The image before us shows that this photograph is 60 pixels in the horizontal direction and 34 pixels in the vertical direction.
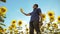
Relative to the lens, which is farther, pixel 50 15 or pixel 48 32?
pixel 48 32

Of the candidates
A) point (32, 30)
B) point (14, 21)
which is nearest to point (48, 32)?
point (14, 21)

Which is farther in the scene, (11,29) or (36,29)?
(11,29)

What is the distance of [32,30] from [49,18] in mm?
2312

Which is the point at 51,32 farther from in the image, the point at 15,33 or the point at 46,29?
the point at 15,33

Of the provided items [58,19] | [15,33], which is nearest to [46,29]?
[58,19]

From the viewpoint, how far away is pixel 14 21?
746cm

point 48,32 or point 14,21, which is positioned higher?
point 14,21

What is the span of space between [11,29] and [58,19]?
2.06 metres

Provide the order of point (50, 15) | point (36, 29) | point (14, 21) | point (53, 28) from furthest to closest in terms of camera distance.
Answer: point (53, 28) → point (50, 15) → point (14, 21) → point (36, 29)

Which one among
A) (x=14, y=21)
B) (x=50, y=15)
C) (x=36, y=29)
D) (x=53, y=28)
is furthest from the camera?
(x=53, y=28)

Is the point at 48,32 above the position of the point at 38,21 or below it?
below

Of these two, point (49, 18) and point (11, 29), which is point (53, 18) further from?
point (11, 29)

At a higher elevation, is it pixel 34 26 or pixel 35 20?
pixel 35 20

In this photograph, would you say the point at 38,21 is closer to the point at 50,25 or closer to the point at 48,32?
the point at 50,25
